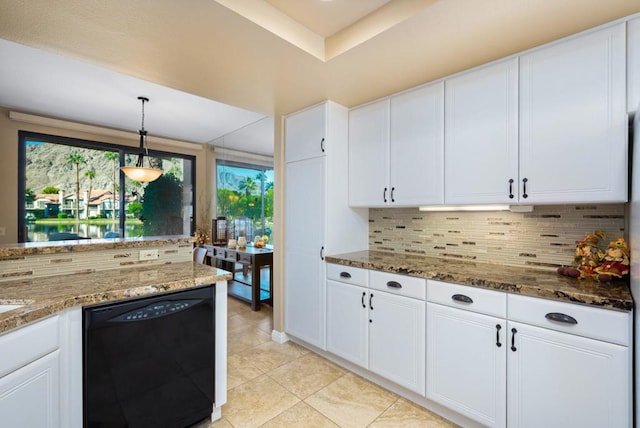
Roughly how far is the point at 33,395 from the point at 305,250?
1.92 meters

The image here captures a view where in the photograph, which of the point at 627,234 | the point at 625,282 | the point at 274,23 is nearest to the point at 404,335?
the point at 625,282

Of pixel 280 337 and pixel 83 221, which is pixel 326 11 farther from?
pixel 83 221

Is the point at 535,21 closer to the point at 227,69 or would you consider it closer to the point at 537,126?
the point at 537,126

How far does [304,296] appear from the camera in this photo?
9.09 ft

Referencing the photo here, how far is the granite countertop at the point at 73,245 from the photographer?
63.4 inches

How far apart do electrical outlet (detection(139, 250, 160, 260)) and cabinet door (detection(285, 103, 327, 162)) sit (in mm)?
1442

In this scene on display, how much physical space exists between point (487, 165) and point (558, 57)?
68 cm

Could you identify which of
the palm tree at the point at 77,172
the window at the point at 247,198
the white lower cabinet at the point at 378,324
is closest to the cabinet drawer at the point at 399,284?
the white lower cabinet at the point at 378,324

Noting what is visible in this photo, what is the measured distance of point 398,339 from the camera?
207 centimetres

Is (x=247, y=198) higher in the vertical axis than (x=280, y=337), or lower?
higher

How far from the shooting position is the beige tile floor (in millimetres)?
1861

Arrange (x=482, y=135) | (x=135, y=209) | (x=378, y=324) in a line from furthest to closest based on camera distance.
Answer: (x=135, y=209) → (x=378, y=324) → (x=482, y=135)

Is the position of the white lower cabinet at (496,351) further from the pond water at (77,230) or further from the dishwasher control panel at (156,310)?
the pond water at (77,230)

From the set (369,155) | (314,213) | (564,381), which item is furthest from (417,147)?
(564,381)
